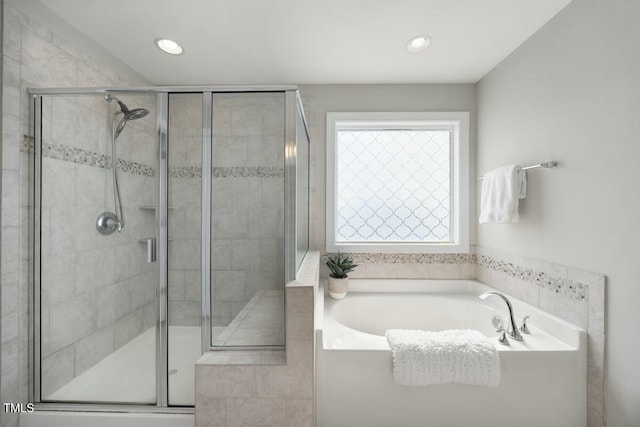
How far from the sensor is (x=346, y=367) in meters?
1.49

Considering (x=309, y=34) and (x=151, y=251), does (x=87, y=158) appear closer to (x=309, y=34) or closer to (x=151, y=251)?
(x=151, y=251)

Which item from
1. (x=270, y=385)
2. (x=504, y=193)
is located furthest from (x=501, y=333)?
(x=270, y=385)

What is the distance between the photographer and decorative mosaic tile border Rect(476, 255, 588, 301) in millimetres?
1456

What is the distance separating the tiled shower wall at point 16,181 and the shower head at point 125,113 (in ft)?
0.55

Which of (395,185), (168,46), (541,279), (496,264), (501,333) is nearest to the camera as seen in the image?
(501,333)

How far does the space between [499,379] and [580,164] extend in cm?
116

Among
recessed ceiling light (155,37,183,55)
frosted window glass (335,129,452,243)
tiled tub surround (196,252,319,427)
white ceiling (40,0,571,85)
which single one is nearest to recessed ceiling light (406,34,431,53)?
→ white ceiling (40,0,571,85)

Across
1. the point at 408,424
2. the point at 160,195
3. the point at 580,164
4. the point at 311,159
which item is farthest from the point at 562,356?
the point at 160,195

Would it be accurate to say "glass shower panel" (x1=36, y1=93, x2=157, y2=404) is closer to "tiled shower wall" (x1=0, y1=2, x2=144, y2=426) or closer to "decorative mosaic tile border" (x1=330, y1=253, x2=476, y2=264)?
"tiled shower wall" (x1=0, y1=2, x2=144, y2=426)

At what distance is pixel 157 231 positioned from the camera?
1487 millimetres

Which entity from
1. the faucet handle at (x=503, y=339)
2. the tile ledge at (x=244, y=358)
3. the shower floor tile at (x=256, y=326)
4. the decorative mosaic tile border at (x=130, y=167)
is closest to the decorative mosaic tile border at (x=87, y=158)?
the decorative mosaic tile border at (x=130, y=167)

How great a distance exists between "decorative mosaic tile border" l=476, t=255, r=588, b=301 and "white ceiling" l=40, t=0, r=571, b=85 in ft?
4.78

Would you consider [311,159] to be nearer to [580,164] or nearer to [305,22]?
[305,22]

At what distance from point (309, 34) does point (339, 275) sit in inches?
65.8
